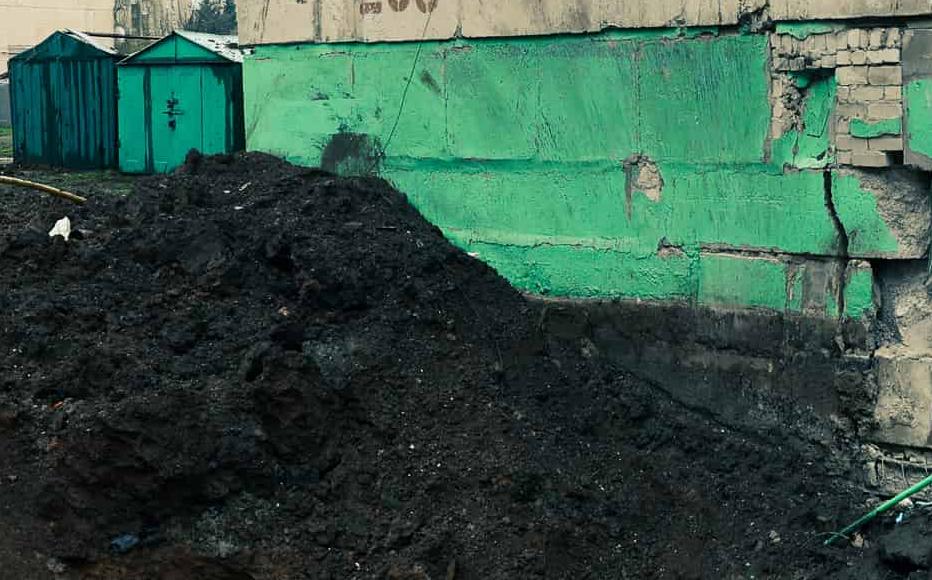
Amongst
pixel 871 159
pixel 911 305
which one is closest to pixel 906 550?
pixel 911 305

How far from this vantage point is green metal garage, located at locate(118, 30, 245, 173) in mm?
Answer: 10727

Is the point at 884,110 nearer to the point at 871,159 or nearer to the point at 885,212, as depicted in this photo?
the point at 871,159

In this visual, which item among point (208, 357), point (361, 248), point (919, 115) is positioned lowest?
point (208, 357)

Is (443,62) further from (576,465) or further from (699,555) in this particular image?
(699,555)

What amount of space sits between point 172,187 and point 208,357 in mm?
1690

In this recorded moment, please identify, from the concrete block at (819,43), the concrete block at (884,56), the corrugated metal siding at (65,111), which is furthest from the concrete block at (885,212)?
the corrugated metal siding at (65,111)

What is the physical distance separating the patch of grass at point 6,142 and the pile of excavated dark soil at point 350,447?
38.7ft

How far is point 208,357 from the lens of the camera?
5730 millimetres

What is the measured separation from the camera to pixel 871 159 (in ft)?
16.8

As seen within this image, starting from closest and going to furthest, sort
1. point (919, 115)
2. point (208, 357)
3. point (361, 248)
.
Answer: point (919, 115) → point (208, 357) → point (361, 248)

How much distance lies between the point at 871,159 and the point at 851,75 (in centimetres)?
36

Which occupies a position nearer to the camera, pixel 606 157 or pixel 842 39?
pixel 842 39

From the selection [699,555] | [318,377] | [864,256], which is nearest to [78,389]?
[318,377]

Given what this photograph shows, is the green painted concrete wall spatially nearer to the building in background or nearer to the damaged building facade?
the damaged building facade
